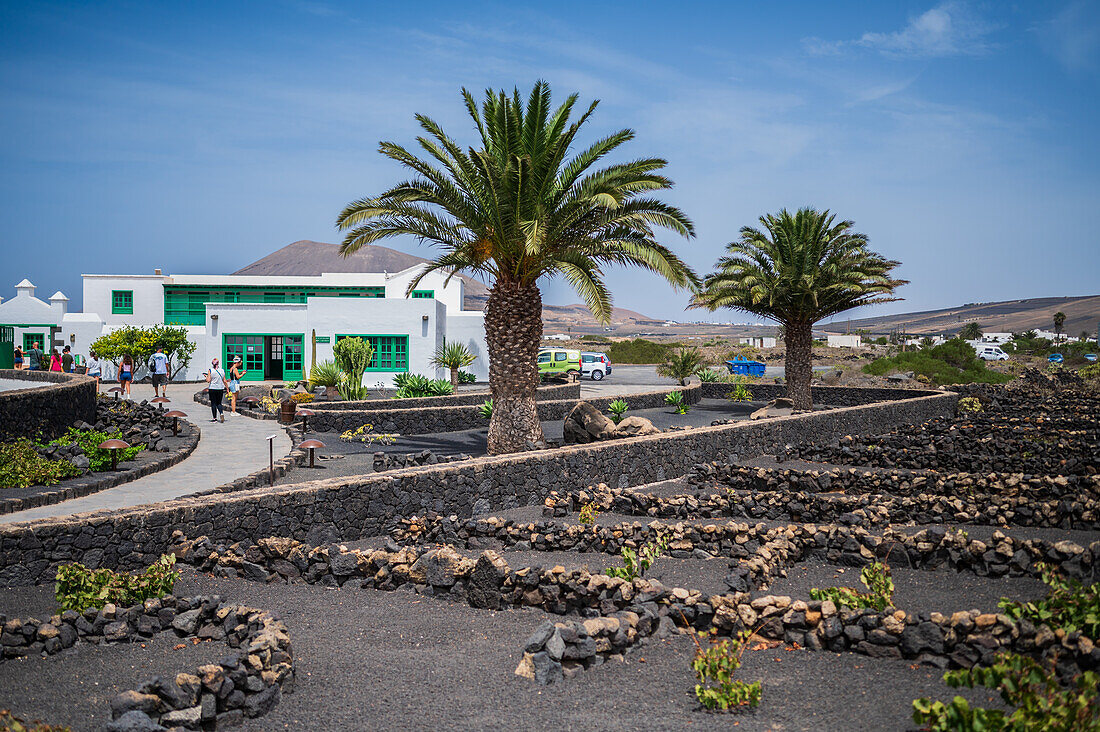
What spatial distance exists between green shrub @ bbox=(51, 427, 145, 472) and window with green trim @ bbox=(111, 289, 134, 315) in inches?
1188

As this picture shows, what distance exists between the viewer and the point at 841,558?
809 centimetres

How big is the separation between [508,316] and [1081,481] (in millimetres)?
10012

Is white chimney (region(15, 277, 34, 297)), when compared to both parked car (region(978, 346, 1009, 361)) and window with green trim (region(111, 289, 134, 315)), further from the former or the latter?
parked car (region(978, 346, 1009, 361))

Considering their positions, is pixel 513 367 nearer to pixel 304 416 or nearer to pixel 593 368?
pixel 304 416

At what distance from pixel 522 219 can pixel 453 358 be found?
61.2 ft

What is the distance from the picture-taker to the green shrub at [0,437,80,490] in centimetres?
1102

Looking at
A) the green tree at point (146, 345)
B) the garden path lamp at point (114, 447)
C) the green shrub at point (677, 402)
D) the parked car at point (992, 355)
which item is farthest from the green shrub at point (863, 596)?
the parked car at point (992, 355)

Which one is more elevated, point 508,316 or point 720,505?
point 508,316

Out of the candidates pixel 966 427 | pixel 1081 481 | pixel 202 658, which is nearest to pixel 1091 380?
pixel 966 427

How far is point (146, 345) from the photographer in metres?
32.5

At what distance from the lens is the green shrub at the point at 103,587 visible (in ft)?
20.6

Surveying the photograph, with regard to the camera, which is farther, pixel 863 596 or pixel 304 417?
pixel 304 417

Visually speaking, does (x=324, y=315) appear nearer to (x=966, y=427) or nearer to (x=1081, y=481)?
(x=966, y=427)


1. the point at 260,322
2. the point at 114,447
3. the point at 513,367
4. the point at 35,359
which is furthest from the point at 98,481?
the point at 35,359
